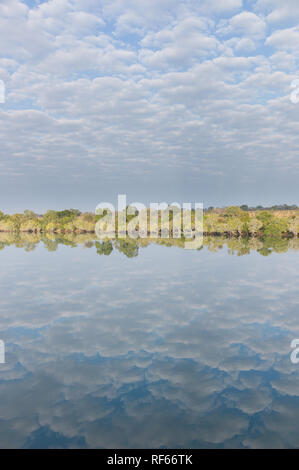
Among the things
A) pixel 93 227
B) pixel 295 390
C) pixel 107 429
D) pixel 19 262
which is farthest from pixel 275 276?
pixel 93 227

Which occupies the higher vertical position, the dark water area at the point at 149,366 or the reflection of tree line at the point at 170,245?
the reflection of tree line at the point at 170,245

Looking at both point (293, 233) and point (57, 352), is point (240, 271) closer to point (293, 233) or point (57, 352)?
point (57, 352)

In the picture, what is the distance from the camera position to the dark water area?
21.6 ft

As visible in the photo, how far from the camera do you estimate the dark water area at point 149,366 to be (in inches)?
260

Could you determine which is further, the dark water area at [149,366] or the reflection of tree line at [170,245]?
A: the reflection of tree line at [170,245]

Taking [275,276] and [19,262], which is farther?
[19,262]

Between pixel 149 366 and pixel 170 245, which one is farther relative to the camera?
pixel 170 245

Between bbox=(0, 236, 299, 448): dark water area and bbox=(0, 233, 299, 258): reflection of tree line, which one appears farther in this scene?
bbox=(0, 233, 299, 258): reflection of tree line

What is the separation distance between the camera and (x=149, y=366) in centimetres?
963

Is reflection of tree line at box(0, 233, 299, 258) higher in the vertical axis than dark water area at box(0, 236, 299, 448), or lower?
higher

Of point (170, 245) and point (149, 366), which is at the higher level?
point (170, 245)

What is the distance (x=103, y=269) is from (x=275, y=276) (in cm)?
1450

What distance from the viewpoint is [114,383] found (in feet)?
28.2

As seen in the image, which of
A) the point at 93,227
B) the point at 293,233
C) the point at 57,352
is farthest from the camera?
the point at 93,227
